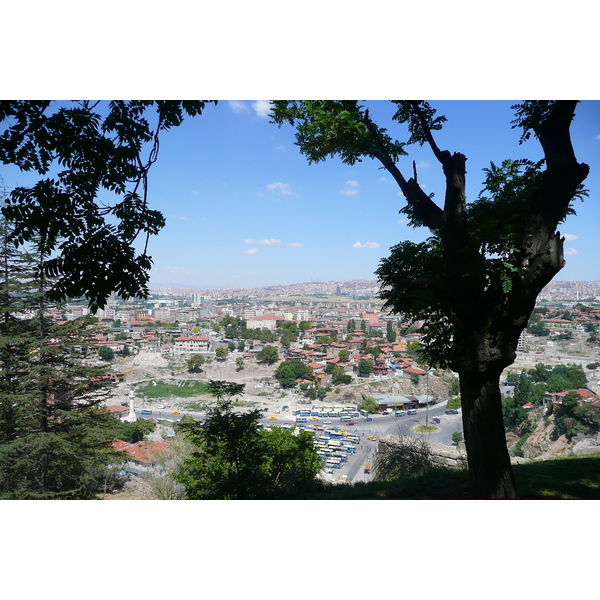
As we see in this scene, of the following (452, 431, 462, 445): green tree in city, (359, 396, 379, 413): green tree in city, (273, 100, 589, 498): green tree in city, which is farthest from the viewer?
(359, 396, 379, 413): green tree in city

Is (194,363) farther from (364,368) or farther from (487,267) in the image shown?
(487,267)

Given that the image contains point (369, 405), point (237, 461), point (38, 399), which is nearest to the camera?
point (237, 461)

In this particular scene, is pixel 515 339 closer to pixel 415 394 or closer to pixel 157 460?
pixel 415 394

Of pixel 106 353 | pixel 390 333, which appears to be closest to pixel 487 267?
pixel 390 333

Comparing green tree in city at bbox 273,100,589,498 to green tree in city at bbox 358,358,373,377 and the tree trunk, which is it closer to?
the tree trunk

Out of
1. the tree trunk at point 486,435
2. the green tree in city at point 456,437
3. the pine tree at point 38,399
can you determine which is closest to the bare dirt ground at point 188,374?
the pine tree at point 38,399

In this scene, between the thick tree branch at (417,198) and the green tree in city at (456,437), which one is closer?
the thick tree branch at (417,198)

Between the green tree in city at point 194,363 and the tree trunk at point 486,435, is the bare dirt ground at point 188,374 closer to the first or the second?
the green tree in city at point 194,363

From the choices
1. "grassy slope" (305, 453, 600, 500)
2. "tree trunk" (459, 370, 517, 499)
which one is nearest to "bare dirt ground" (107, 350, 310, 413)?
"grassy slope" (305, 453, 600, 500)
